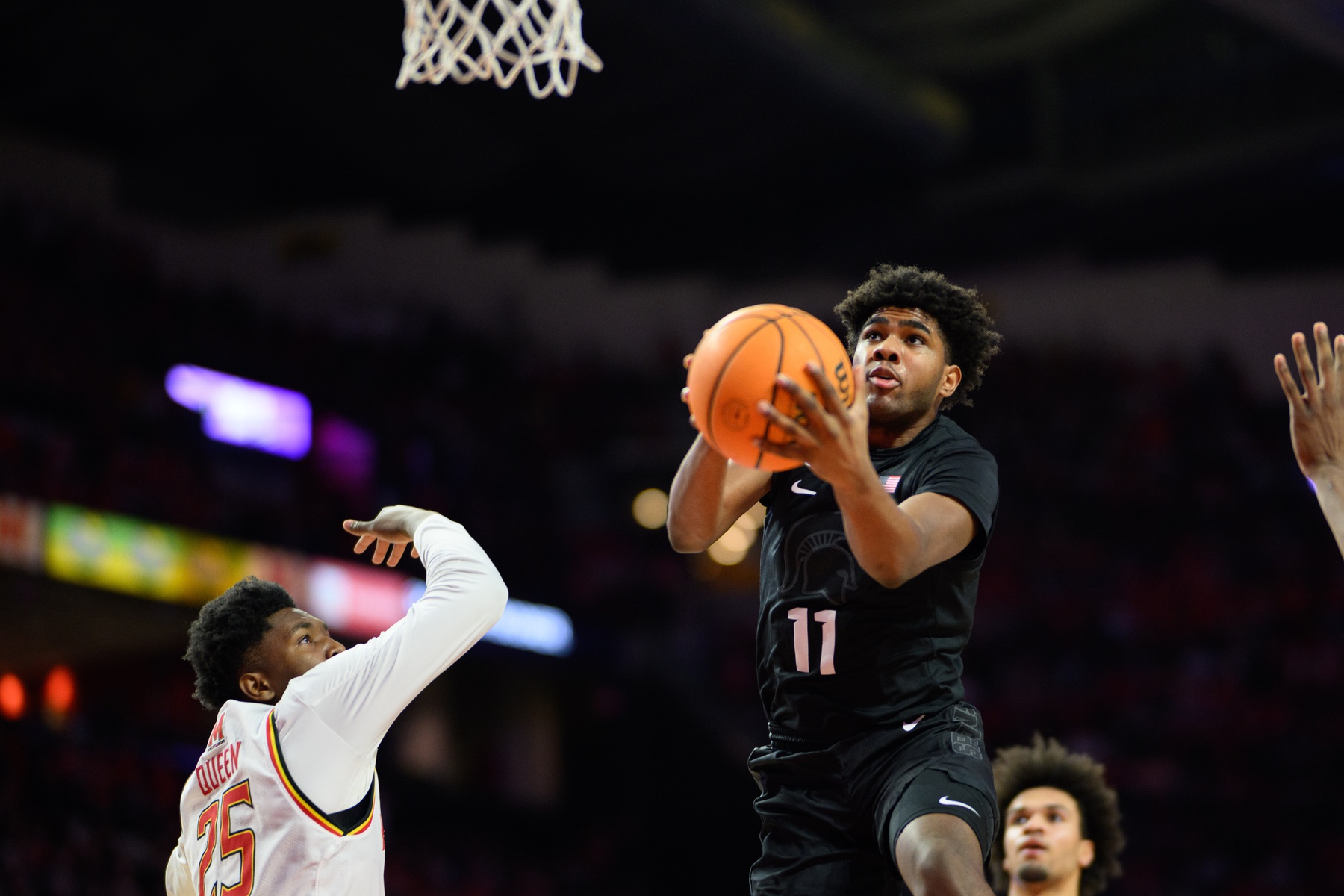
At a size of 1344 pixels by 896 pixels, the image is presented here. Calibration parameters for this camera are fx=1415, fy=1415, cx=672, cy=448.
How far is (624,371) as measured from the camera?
21641 mm

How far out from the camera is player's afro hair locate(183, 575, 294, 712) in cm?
368

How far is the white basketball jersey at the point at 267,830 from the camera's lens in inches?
130

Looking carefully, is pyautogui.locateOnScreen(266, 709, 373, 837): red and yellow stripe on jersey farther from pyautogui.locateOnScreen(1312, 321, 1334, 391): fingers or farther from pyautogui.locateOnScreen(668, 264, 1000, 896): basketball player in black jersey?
pyautogui.locateOnScreen(1312, 321, 1334, 391): fingers

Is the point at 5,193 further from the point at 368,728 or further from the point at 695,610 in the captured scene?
the point at 368,728

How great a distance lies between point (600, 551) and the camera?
1905 centimetres

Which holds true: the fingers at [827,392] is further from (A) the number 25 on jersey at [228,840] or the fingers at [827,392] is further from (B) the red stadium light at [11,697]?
(B) the red stadium light at [11,697]

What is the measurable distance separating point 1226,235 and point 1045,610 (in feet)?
20.4

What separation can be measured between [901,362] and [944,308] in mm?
223

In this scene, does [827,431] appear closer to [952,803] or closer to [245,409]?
[952,803]

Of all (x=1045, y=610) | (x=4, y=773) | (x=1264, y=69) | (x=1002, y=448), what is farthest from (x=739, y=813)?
(x=1264, y=69)

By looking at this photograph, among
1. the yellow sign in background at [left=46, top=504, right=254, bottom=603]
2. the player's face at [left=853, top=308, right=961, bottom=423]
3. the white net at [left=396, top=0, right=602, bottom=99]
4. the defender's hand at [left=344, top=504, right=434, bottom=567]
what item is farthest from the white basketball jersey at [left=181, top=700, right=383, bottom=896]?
the yellow sign in background at [left=46, top=504, right=254, bottom=603]

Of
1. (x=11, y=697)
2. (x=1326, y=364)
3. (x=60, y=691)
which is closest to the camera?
(x=1326, y=364)

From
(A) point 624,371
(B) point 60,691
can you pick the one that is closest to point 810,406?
(B) point 60,691

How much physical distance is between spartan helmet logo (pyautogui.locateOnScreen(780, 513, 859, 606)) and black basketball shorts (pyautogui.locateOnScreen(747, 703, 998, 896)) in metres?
0.36
